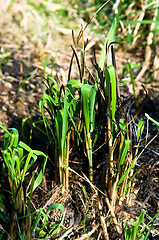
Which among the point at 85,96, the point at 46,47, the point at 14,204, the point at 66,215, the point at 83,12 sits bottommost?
the point at 66,215

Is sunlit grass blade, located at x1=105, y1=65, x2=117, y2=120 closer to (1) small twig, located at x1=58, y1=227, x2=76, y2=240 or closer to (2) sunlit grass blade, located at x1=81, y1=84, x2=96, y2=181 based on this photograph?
(2) sunlit grass blade, located at x1=81, y1=84, x2=96, y2=181

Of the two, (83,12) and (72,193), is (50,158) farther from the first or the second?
(83,12)

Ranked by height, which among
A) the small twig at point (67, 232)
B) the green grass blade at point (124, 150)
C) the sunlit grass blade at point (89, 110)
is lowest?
the small twig at point (67, 232)

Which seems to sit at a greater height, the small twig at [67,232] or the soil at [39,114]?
the soil at [39,114]

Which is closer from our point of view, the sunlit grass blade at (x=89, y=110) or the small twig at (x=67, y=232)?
the sunlit grass blade at (x=89, y=110)

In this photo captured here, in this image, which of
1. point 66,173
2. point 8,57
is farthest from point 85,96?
point 8,57

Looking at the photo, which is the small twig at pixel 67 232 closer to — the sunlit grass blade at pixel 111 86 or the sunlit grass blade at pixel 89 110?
the sunlit grass blade at pixel 89 110

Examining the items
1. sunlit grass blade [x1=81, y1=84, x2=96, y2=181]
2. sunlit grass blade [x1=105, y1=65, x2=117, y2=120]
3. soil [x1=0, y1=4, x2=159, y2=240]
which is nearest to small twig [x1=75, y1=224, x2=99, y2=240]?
soil [x1=0, y1=4, x2=159, y2=240]

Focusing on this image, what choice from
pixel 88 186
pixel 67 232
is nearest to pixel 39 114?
pixel 88 186

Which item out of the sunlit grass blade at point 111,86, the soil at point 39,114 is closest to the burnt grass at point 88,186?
the soil at point 39,114
